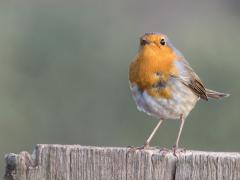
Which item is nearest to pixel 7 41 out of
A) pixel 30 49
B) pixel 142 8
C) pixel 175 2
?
pixel 30 49

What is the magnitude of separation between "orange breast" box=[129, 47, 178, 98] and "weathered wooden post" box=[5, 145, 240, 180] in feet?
5.98

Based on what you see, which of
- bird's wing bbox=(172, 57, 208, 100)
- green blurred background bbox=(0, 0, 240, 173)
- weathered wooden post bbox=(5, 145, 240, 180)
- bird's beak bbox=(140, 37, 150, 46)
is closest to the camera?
weathered wooden post bbox=(5, 145, 240, 180)

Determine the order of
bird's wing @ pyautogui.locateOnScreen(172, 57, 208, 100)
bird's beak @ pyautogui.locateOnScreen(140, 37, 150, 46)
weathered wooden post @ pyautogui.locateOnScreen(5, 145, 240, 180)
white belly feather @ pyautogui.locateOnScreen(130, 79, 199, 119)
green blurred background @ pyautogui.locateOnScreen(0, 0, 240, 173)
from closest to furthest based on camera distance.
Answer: weathered wooden post @ pyautogui.locateOnScreen(5, 145, 240, 180), bird's beak @ pyautogui.locateOnScreen(140, 37, 150, 46), white belly feather @ pyautogui.locateOnScreen(130, 79, 199, 119), bird's wing @ pyautogui.locateOnScreen(172, 57, 208, 100), green blurred background @ pyautogui.locateOnScreen(0, 0, 240, 173)

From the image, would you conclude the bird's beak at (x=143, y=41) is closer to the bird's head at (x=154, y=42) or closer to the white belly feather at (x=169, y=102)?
the bird's head at (x=154, y=42)

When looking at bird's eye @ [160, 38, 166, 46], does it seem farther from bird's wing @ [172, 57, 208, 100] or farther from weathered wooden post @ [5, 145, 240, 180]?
weathered wooden post @ [5, 145, 240, 180]

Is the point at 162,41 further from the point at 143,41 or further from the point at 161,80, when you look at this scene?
the point at 161,80

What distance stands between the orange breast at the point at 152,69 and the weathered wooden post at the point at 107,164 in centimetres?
182

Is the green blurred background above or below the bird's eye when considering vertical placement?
below

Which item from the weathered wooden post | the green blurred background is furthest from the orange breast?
the green blurred background

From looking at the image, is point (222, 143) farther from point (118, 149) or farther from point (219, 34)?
point (118, 149)

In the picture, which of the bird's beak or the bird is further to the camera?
the bird

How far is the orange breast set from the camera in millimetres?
6887

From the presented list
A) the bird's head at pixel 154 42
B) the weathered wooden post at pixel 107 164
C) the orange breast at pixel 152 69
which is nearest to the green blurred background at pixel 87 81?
the orange breast at pixel 152 69

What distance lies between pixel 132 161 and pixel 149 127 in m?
6.13
